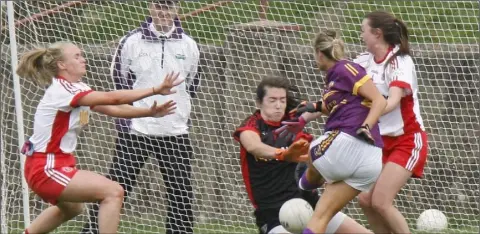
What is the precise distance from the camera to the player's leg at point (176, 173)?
28.5 ft

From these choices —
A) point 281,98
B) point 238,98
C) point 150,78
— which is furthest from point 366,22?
point 238,98

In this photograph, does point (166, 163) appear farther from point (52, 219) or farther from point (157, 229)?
point (52, 219)

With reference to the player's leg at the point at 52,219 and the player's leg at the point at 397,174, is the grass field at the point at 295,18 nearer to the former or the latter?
the player's leg at the point at 52,219

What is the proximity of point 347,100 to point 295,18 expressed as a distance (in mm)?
3831

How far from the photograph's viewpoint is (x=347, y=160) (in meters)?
6.65

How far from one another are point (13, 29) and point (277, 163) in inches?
103

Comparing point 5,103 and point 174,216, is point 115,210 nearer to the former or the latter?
point 174,216

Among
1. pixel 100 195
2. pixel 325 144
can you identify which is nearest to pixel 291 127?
pixel 325 144

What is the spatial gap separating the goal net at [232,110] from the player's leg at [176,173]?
2.40 ft

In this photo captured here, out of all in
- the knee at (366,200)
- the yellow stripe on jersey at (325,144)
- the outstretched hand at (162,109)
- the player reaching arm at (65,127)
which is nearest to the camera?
the yellow stripe on jersey at (325,144)

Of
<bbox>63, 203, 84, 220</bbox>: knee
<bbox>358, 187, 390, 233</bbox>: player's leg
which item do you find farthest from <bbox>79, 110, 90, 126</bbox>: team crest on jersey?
<bbox>358, 187, 390, 233</bbox>: player's leg

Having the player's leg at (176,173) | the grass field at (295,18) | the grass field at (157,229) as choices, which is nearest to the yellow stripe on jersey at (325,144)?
the player's leg at (176,173)

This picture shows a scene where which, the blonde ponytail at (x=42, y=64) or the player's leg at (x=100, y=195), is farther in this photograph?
the blonde ponytail at (x=42, y=64)

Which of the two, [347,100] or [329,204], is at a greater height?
[347,100]
